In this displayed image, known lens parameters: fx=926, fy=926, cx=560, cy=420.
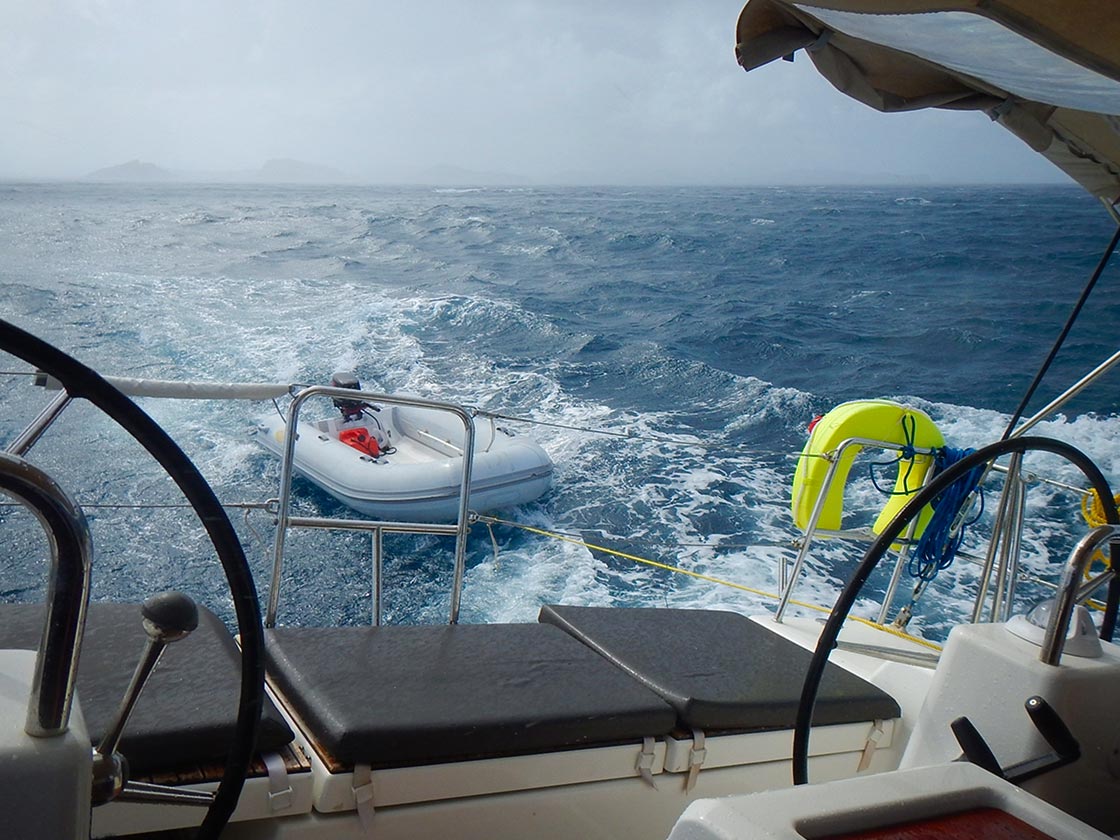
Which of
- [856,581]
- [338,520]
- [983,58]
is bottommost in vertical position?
[338,520]

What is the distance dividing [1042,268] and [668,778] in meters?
20.0

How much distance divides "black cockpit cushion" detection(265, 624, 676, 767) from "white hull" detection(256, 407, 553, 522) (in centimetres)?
532

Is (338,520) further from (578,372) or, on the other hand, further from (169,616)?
(578,372)

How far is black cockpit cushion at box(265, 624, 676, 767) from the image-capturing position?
1.36m

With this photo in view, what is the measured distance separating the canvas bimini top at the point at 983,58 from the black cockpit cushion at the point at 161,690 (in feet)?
3.64

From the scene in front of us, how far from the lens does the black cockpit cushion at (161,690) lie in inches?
45.6

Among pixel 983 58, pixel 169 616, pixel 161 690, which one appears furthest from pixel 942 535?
pixel 169 616

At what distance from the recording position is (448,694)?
4.90 ft

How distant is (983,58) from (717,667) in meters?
1.15

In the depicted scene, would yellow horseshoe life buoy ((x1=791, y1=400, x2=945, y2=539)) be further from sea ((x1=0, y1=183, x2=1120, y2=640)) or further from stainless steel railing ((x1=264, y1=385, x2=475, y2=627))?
stainless steel railing ((x1=264, y1=385, x2=475, y2=627))

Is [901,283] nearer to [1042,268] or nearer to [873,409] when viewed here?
[1042,268]

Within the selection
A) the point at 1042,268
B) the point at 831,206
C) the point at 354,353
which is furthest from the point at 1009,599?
the point at 831,206

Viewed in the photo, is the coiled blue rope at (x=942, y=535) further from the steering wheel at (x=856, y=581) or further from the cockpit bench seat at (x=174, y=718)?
the cockpit bench seat at (x=174, y=718)

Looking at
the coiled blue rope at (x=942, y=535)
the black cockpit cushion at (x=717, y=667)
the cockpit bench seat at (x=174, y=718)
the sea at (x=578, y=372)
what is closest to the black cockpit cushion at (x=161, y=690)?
the cockpit bench seat at (x=174, y=718)
